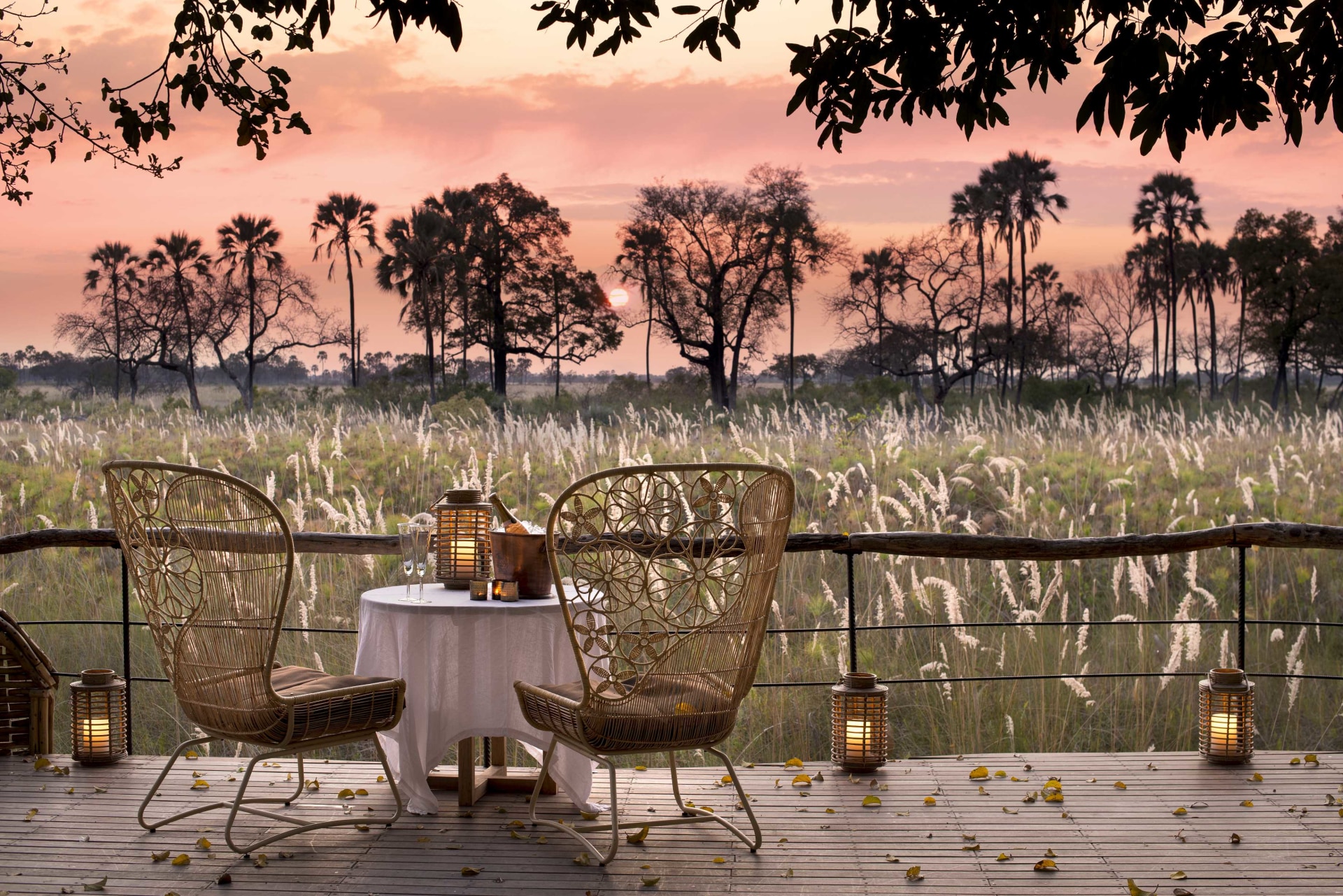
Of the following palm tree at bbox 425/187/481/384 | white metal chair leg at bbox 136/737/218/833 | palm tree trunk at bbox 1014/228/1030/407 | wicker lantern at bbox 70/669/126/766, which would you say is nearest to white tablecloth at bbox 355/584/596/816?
white metal chair leg at bbox 136/737/218/833

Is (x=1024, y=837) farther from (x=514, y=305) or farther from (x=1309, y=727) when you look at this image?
(x=514, y=305)

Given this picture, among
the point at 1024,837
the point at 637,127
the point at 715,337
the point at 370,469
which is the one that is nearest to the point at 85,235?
the point at 715,337

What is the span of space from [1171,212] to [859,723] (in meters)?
27.9

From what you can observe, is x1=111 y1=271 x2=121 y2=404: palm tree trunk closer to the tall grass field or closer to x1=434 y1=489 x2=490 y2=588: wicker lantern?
A: the tall grass field

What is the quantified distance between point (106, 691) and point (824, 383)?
86.0 ft

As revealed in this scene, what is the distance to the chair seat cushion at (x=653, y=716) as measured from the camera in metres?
2.92

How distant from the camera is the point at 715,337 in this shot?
2862 centimetres

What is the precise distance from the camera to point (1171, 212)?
92.8ft

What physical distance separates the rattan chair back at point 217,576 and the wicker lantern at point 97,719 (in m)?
1.08

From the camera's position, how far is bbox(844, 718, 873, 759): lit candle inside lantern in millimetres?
3852

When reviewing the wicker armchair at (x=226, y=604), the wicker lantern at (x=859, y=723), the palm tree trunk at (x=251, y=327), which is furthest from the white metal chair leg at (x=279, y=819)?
the palm tree trunk at (x=251, y=327)

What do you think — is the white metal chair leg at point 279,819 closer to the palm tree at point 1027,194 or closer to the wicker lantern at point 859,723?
the wicker lantern at point 859,723

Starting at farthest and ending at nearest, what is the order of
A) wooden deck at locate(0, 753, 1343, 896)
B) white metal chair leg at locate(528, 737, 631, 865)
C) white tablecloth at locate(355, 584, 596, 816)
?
white tablecloth at locate(355, 584, 596, 816) → white metal chair leg at locate(528, 737, 631, 865) → wooden deck at locate(0, 753, 1343, 896)

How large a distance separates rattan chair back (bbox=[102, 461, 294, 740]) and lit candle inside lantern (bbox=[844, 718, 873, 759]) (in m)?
1.86
